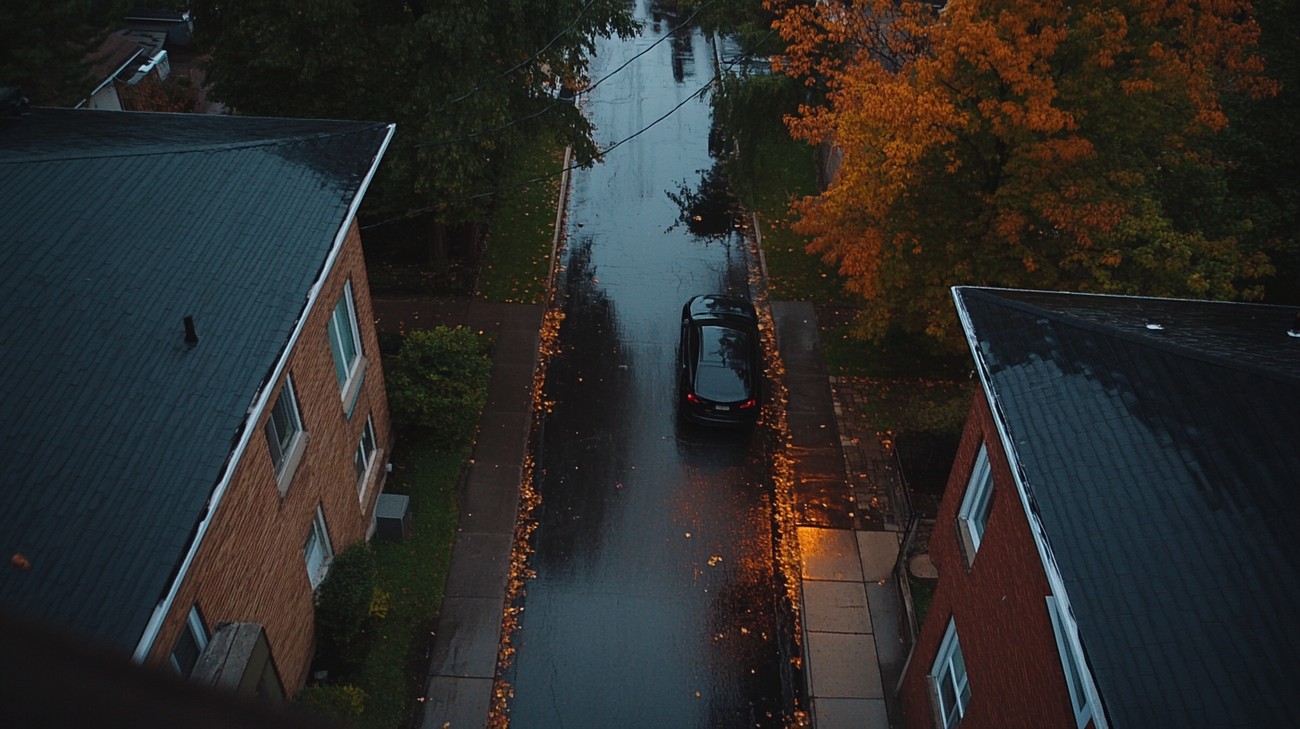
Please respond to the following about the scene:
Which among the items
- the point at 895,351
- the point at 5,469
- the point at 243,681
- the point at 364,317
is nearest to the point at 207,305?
the point at 5,469

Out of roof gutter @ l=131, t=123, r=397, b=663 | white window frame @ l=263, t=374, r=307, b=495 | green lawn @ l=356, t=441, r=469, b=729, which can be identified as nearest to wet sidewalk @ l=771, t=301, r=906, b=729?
green lawn @ l=356, t=441, r=469, b=729

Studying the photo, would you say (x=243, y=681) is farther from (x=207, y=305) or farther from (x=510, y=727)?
(x=510, y=727)

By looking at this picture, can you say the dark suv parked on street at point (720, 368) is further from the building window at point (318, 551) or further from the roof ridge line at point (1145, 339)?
the building window at point (318, 551)

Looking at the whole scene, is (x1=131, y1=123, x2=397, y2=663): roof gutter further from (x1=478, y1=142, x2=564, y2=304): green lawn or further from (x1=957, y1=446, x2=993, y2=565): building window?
(x1=478, y1=142, x2=564, y2=304): green lawn

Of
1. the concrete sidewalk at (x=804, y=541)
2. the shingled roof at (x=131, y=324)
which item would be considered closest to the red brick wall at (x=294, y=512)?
the shingled roof at (x=131, y=324)

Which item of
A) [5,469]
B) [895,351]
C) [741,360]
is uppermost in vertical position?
[895,351]
